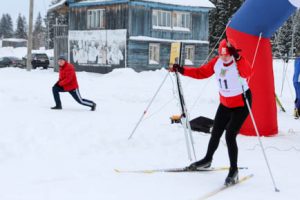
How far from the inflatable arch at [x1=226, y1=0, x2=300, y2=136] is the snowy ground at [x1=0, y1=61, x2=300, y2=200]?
45 cm

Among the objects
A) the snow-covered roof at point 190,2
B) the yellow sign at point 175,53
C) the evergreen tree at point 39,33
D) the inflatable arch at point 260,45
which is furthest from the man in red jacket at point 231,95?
the evergreen tree at point 39,33

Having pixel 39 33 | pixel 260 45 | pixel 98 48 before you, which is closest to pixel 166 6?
pixel 98 48

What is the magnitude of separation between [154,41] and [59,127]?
73.7 feet

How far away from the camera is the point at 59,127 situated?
28.8 ft

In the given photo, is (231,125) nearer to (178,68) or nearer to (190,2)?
(178,68)

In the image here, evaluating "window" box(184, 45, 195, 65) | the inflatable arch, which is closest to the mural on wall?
"window" box(184, 45, 195, 65)

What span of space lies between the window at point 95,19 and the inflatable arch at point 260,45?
74.4ft

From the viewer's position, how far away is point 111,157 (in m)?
7.11

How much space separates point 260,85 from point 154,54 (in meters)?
22.0

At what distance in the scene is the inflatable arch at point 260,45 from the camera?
29.9 ft

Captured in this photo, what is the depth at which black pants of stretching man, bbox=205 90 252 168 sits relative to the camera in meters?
5.84

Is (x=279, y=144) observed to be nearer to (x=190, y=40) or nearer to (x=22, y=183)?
(x=22, y=183)

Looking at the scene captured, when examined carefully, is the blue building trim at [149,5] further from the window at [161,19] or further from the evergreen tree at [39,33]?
the evergreen tree at [39,33]

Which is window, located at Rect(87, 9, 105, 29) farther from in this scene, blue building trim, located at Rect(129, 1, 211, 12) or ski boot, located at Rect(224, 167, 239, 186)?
ski boot, located at Rect(224, 167, 239, 186)
